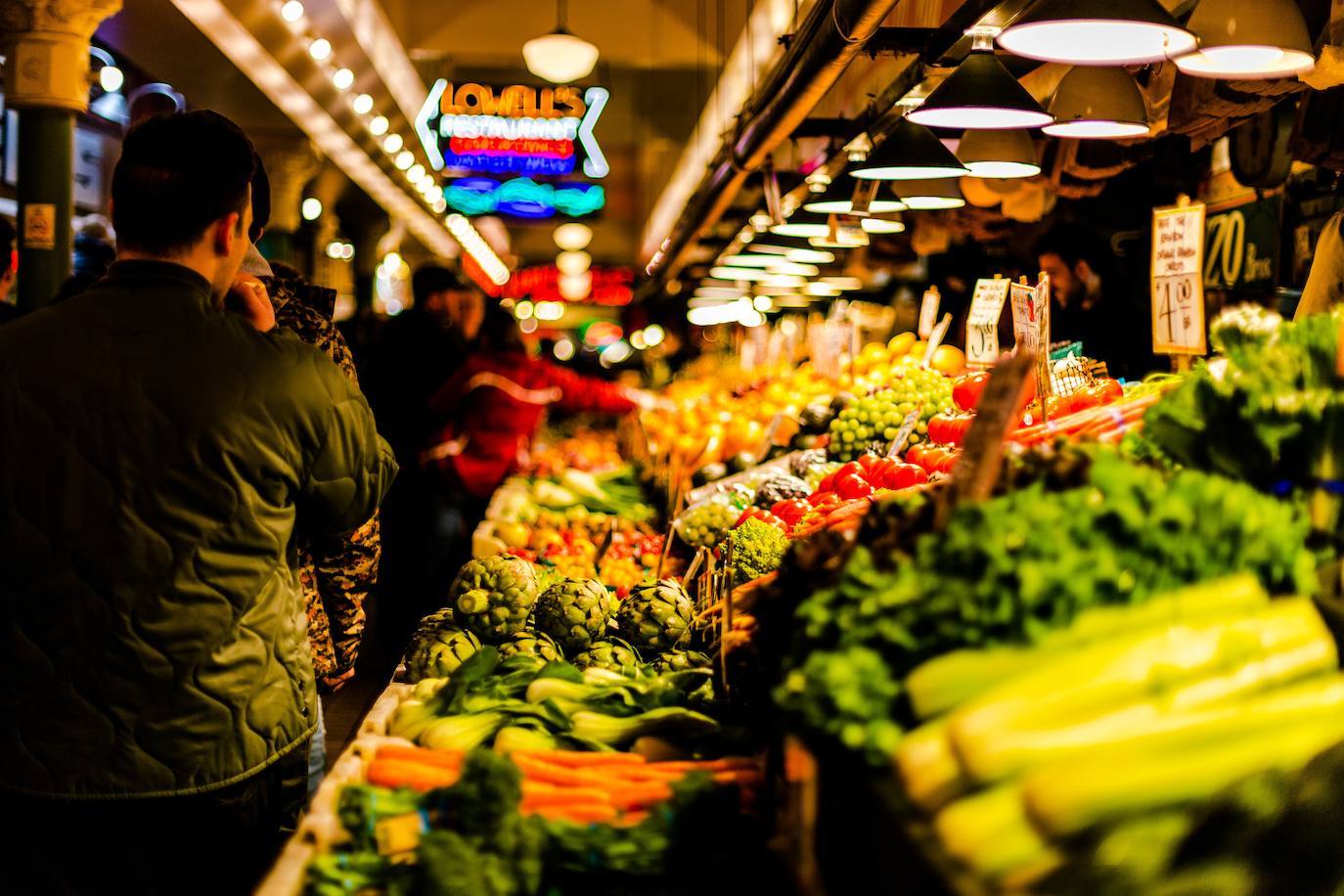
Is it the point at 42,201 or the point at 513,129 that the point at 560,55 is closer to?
the point at 513,129

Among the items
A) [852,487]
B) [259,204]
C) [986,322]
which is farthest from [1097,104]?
[259,204]

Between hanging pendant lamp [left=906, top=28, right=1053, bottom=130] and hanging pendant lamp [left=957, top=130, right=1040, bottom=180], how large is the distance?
3.04 ft

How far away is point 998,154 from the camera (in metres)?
4.89

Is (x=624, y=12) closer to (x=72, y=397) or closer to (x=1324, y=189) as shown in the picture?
(x=1324, y=189)

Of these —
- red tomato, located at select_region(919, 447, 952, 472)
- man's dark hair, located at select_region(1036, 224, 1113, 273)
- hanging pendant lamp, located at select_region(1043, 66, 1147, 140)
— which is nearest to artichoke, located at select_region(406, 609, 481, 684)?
red tomato, located at select_region(919, 447, 952, 472)

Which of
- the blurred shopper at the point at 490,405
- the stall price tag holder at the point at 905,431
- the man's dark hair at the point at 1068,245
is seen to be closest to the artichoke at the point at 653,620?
the stall price tag holder at the point at 905,431

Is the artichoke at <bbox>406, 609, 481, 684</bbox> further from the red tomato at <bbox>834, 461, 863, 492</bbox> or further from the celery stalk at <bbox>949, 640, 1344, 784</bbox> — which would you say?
the celery stalk at <bbox>949, 640, 1344, 784</bbox>

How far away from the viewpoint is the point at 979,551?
1.60 metres

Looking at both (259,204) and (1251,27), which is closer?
(259,204)

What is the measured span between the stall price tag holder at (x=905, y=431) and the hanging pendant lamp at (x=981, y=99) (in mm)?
1512

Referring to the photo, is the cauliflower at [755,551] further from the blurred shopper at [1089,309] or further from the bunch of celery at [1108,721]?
the blurred shopper at [1089,309]

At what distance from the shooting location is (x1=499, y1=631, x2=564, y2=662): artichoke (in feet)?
10.5

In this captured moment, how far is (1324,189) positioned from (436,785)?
6.08 meters

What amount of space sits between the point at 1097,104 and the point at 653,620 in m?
2.50
